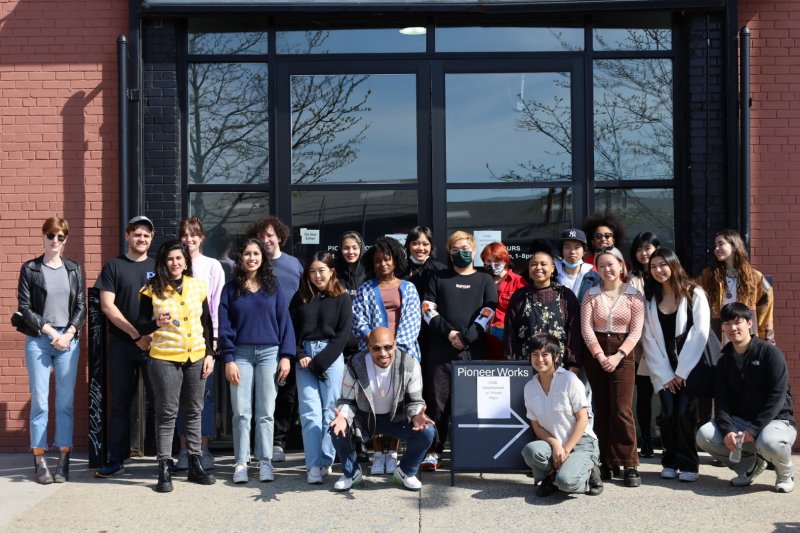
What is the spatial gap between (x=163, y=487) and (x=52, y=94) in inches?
153

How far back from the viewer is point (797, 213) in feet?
27.4

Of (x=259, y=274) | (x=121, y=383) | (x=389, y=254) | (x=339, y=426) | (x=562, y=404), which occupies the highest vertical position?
(x=389, y=254)

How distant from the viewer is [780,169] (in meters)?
8.36

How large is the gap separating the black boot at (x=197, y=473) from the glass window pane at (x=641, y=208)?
4273 millimetres

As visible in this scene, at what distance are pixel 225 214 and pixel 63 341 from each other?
6.91 ft

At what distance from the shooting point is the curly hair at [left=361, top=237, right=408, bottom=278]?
7.32 meters

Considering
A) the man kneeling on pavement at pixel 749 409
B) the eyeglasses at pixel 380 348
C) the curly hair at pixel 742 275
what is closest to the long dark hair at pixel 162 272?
the eyeglasses at pixel 380 348

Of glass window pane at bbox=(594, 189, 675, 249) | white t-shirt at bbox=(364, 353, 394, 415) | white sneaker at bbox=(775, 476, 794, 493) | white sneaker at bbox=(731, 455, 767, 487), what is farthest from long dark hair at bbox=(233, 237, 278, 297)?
white sneaker at bbox=(775, 476, 794, 493)

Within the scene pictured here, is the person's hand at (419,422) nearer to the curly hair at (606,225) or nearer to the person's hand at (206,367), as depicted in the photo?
the person's hand at (206,367)

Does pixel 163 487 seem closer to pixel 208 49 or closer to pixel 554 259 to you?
pixel 554 259

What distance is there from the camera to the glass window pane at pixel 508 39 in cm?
878

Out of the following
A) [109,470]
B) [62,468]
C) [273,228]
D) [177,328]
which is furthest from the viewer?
[273,228]

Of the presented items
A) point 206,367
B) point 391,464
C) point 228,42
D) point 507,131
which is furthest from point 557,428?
point 228,42

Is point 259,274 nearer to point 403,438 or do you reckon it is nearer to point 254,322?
point 254,322
